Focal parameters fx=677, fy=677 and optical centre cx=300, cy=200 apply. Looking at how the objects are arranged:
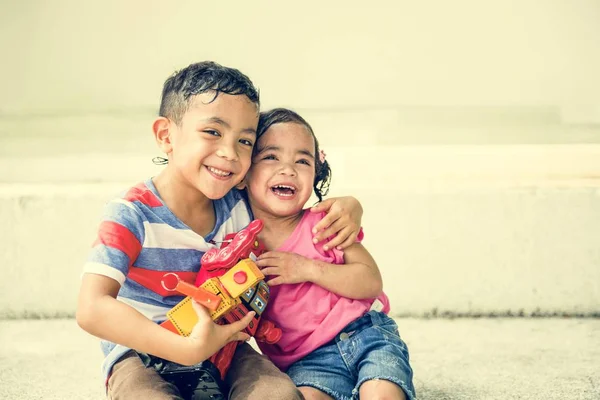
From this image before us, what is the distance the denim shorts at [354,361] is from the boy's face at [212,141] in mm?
303

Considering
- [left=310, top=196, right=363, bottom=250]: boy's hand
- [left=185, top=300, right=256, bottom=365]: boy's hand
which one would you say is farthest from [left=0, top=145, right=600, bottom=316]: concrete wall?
[left=185, top=300, right=256, bottom=365]: boy's hand

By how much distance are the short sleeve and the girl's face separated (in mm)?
230

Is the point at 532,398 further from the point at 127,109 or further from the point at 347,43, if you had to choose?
the point at 127,109

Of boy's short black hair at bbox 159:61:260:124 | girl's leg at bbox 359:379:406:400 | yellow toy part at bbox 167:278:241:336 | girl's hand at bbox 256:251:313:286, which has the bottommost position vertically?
girl's leg at bbox 359:379:406:400

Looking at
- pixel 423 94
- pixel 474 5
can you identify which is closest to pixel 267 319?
pixel 423 94

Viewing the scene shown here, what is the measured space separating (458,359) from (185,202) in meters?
0.68

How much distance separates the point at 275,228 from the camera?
115cm

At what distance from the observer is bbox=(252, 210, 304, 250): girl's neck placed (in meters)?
1.14

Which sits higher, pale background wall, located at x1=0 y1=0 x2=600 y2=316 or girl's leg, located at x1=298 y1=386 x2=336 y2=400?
pale background wall, located at x1=0 y1=0 x2=600 y2=316

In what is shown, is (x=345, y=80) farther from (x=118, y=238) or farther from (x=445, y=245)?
(x=118, y=238)

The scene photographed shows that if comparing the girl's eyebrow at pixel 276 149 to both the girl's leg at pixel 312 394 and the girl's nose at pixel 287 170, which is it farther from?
the girl's leg at pixel 312 394

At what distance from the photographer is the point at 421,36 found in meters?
1.86

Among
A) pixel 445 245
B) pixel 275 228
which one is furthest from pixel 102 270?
pixel 445 245

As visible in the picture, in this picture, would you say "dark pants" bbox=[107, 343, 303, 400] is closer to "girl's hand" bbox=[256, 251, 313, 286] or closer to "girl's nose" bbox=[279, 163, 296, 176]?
"girl's hand" bbox=[256, 251, 313, 286]
